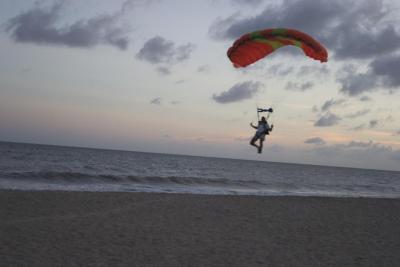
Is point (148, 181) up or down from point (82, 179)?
up

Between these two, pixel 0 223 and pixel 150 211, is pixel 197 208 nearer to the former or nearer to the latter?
pixel 150 211

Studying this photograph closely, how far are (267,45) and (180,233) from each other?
659 centimetres

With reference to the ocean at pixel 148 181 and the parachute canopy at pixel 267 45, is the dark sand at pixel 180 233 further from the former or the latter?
the ocean at pixel 148 181

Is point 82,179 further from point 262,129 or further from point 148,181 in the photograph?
point 262,129

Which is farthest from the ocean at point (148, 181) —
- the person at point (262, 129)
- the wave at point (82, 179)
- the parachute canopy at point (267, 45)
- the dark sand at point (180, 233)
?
the parachute canopy at point (267, 45)

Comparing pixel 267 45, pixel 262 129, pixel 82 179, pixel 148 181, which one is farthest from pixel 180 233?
pixel 148 181

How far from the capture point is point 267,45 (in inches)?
531

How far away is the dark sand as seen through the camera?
10.3m

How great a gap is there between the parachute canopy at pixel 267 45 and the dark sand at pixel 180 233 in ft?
18.6

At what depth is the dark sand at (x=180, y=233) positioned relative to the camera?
10.3m

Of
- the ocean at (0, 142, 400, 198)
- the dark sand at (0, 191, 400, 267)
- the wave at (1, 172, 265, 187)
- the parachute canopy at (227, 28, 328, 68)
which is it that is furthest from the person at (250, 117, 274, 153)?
the wave at (1, 172, 265, 187)

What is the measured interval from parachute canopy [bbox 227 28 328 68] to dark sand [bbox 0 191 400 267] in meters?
5.66

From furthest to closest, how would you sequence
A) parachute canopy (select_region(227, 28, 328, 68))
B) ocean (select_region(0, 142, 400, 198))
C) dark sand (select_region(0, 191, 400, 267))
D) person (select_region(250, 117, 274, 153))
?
1. ocean (select_region(0, 142, 400, 198))
2. person (select_region(250, 117, 274, 153))
3. parachute canopy (select_region(227, 28, 328, 68))
4. dark sand (select_region(0, 191, 400, 267))

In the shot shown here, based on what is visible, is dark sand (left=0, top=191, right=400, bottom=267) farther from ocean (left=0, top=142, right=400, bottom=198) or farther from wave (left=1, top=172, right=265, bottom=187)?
wave (left=1, top=172, right=265, bottom=187)
